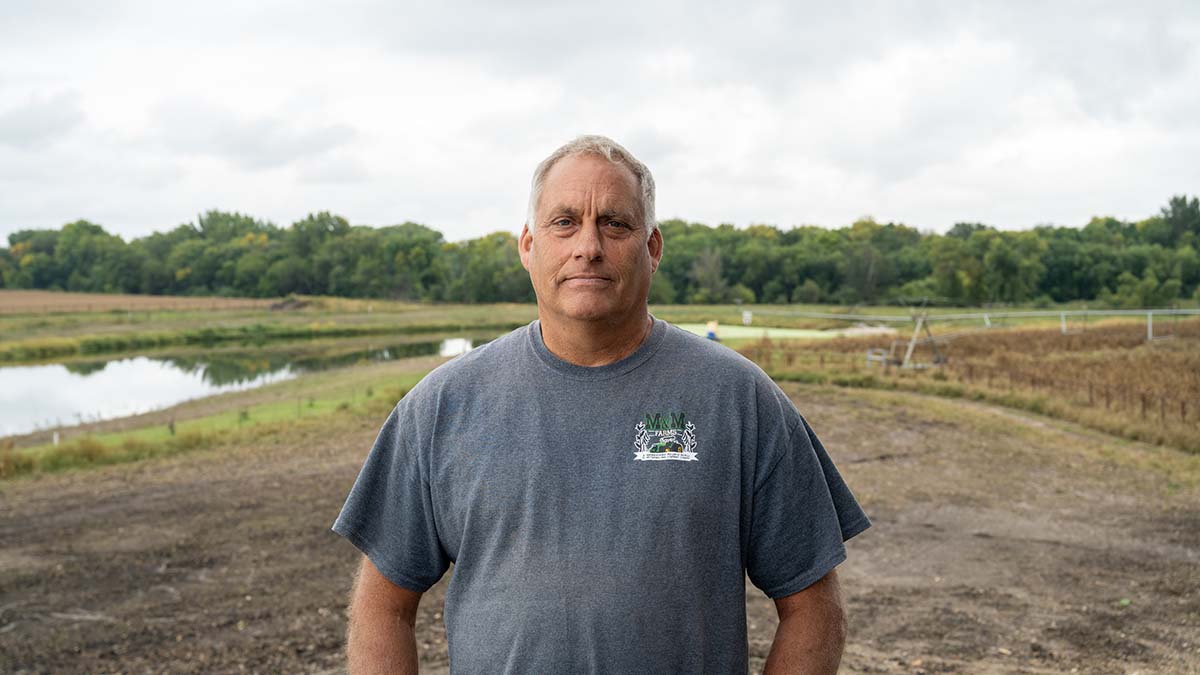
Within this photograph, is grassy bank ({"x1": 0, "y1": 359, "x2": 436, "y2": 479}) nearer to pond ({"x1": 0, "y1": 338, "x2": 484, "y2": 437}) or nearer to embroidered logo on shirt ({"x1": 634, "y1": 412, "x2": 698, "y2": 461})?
pond ({"x1": 0, "y1": 338, "x2": 484, "y2": 437})

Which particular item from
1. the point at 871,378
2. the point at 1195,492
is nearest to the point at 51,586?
the point at 1195,492

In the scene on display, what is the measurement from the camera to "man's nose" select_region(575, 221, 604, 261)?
88.7 inches

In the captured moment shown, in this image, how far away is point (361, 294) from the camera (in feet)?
369

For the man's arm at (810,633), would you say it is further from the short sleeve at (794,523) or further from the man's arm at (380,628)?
the man's arm at (380,628)

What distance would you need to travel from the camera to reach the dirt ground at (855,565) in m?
7.59

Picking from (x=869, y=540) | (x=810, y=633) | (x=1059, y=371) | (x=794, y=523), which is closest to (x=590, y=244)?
(x=794, y=523)

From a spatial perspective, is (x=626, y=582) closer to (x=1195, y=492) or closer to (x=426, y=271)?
(x=1195, y=492)

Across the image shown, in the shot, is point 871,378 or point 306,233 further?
point 306,233

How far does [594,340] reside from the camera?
7.45 feet

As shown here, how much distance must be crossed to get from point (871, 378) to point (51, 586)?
→ 2092 cm

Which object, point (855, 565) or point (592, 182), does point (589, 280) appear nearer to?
point (592, 182)

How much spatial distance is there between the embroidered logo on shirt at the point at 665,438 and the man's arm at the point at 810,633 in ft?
1.51

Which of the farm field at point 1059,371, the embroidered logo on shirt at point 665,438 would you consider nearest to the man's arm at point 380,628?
the embroidered logo on shirt at point 665,438

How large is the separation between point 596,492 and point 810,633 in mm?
615
